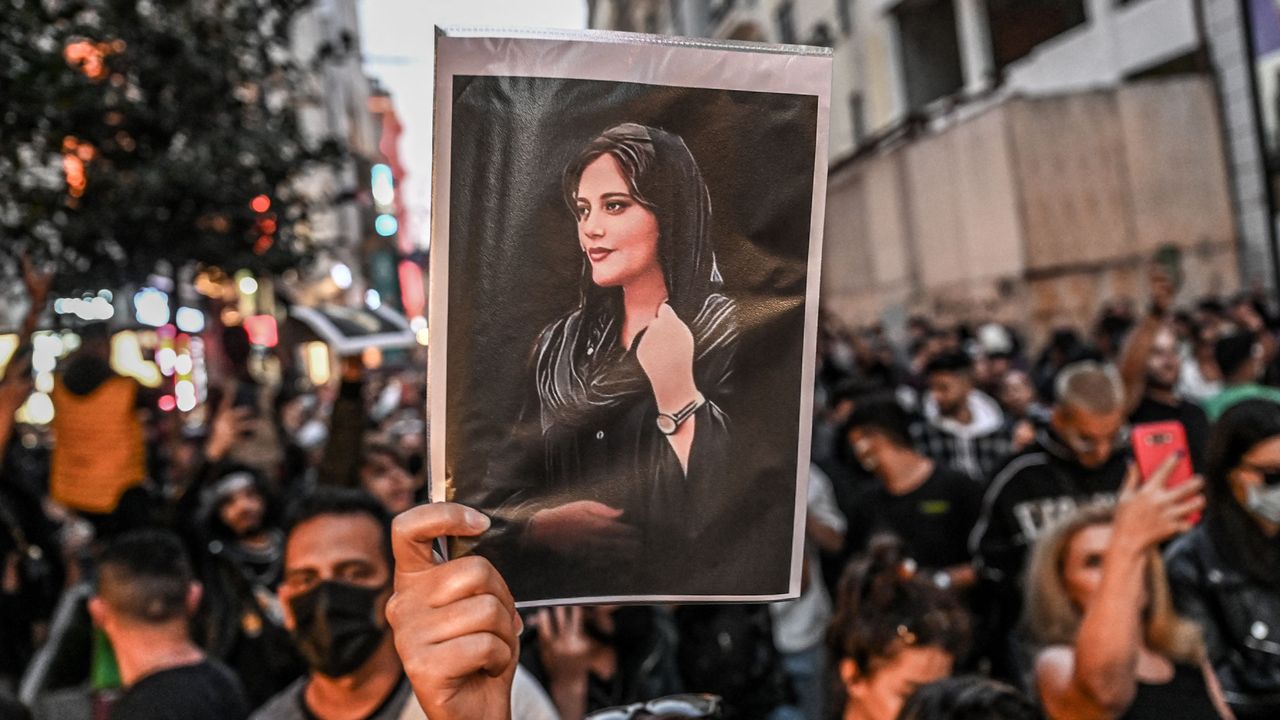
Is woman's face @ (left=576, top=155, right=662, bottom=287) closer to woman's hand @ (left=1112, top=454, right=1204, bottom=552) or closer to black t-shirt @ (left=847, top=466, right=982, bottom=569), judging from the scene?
woman's hand @ (left=1112, top=454, right=1204, bottom=552)

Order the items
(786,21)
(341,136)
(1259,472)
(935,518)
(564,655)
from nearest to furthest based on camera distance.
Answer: (1259,472) < (564,655) < (935,518) < (786,21) < (341,136)

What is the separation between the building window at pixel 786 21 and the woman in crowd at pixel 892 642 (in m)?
30.3

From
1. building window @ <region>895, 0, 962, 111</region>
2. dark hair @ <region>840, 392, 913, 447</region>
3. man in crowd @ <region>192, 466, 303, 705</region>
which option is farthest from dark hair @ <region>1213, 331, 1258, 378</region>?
building window @ <region>895, 0, 962, 111</region>

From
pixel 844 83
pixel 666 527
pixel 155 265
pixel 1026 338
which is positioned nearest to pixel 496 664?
→ pixel 666 527

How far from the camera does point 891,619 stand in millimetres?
3424

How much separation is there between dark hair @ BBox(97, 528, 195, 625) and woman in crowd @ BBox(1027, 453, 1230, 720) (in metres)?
2.33

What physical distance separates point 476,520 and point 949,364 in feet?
19.5

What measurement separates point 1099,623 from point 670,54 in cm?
193

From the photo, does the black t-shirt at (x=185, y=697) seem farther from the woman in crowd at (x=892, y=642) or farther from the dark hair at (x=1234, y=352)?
the dark hair at (x=1234, y=352)

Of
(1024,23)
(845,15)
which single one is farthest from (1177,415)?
(845,15)

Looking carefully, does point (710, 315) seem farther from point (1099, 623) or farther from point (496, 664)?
point (1099, 623)

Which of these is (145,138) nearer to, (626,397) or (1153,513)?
(1153,513)

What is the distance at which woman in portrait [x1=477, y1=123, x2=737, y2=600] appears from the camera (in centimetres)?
176

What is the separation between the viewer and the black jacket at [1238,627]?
150 inches
